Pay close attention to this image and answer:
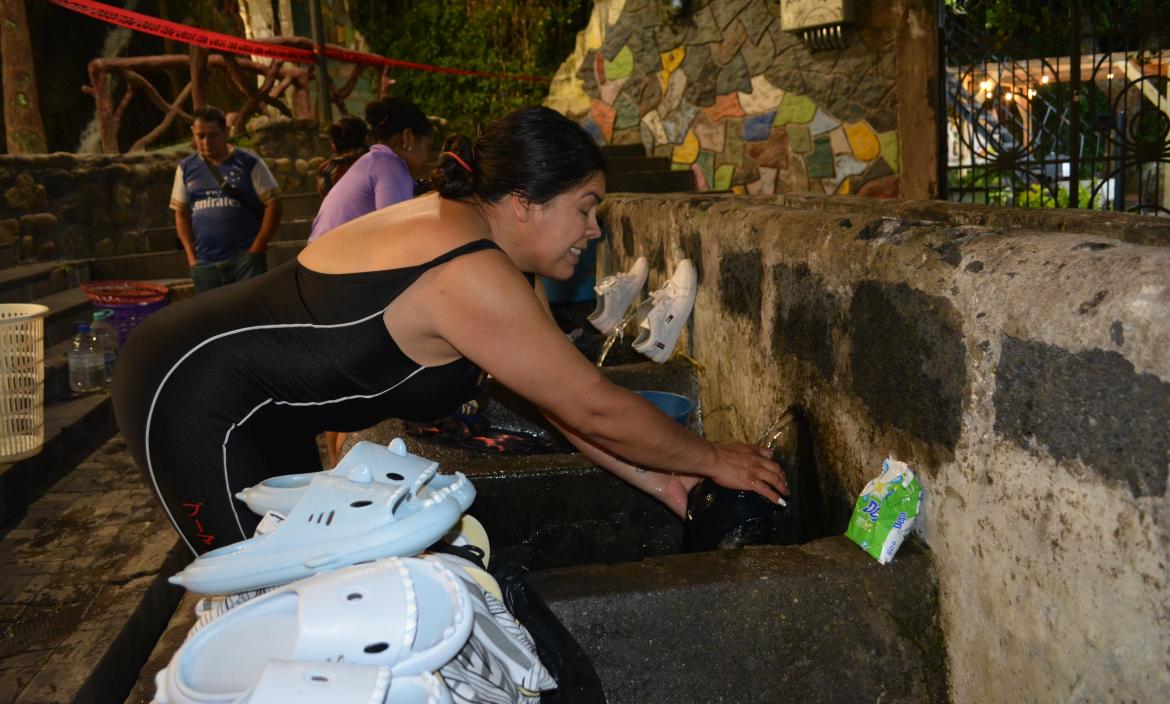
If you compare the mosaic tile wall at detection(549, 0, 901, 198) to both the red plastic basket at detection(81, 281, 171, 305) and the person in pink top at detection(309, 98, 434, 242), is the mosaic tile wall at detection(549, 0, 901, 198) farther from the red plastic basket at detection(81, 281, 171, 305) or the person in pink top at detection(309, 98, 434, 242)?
the red plastic basket at detection(81, 281, 171, 305)

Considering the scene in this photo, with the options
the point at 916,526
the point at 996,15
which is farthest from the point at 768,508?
the point at 996,15

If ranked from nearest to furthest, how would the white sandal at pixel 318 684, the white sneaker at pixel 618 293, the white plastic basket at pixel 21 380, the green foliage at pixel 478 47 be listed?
the white sandal at pixel 318 684
the white plastic basket at pixel 21 380
the white sneaker at pixel 618 293
the green foliage at pixel 478 47

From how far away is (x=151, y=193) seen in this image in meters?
8.70

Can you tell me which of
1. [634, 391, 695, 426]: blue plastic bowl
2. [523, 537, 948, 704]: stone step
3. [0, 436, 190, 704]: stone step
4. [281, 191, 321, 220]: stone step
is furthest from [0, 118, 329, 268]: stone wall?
[523, 537, 948, 704]: stone step

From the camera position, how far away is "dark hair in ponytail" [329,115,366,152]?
5.18m

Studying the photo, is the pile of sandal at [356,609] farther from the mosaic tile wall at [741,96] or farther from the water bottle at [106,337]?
the mosaic tile wall at [741,96]

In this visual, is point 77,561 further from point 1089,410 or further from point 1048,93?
point 1048,93

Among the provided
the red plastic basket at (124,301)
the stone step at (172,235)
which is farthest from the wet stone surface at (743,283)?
the stone step at (172,235)

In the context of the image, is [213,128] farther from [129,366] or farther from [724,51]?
[724,51]

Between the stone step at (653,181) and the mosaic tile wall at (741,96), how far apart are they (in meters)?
0.16

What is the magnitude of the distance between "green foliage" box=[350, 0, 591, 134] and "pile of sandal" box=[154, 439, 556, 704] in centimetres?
1042

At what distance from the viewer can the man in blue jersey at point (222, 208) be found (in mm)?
5488

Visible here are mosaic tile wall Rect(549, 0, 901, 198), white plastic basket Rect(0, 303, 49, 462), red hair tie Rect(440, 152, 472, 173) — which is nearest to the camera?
red hair tie Rect(440, 152, 472, 173)

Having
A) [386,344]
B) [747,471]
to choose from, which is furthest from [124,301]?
[747,471]
